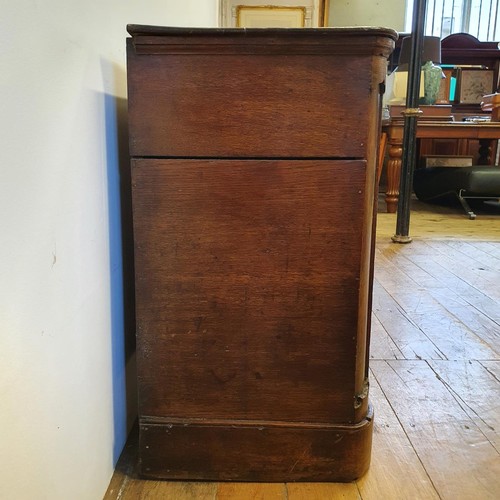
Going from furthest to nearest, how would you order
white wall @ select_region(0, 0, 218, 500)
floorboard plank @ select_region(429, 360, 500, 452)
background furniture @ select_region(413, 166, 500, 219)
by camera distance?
background furniture @ select_region(413, 166, 500, 219) → floorboard plank @ select_region(429, 360, 500, 452) → white wall @ select_region(0, 0, 218, 500)

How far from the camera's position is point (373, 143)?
884mm

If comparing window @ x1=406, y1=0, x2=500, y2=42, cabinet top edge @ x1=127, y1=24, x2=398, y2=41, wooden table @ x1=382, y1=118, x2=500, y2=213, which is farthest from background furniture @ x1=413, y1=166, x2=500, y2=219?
cabinet top edge @ x1=127, y1=24, x2=398, y2=41

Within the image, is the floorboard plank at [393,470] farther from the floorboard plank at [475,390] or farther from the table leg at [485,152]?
the table leg at [485,152]

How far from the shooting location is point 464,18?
21.0ft

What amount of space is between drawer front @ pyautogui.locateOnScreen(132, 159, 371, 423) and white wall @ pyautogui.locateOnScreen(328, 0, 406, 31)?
5.57 metres

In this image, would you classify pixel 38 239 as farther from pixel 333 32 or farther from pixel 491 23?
pixel 491 23

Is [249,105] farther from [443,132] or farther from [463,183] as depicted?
[463,183]

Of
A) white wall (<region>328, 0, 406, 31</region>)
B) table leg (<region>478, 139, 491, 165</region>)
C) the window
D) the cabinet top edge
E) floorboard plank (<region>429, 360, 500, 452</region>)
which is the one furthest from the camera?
the window

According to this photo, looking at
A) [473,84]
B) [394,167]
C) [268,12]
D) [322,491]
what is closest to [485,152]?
[473,84]

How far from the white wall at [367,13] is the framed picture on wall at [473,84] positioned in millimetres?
844

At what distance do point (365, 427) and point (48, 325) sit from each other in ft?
1.95

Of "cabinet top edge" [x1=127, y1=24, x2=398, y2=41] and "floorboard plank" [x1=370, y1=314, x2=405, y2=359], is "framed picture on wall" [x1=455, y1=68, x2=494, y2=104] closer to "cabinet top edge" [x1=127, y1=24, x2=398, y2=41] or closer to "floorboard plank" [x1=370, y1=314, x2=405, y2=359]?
"floorboard plank" [x1=370, y1=314, x2=405, y2=359]

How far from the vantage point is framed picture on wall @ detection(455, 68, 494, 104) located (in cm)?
598

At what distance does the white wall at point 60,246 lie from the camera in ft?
1.83
